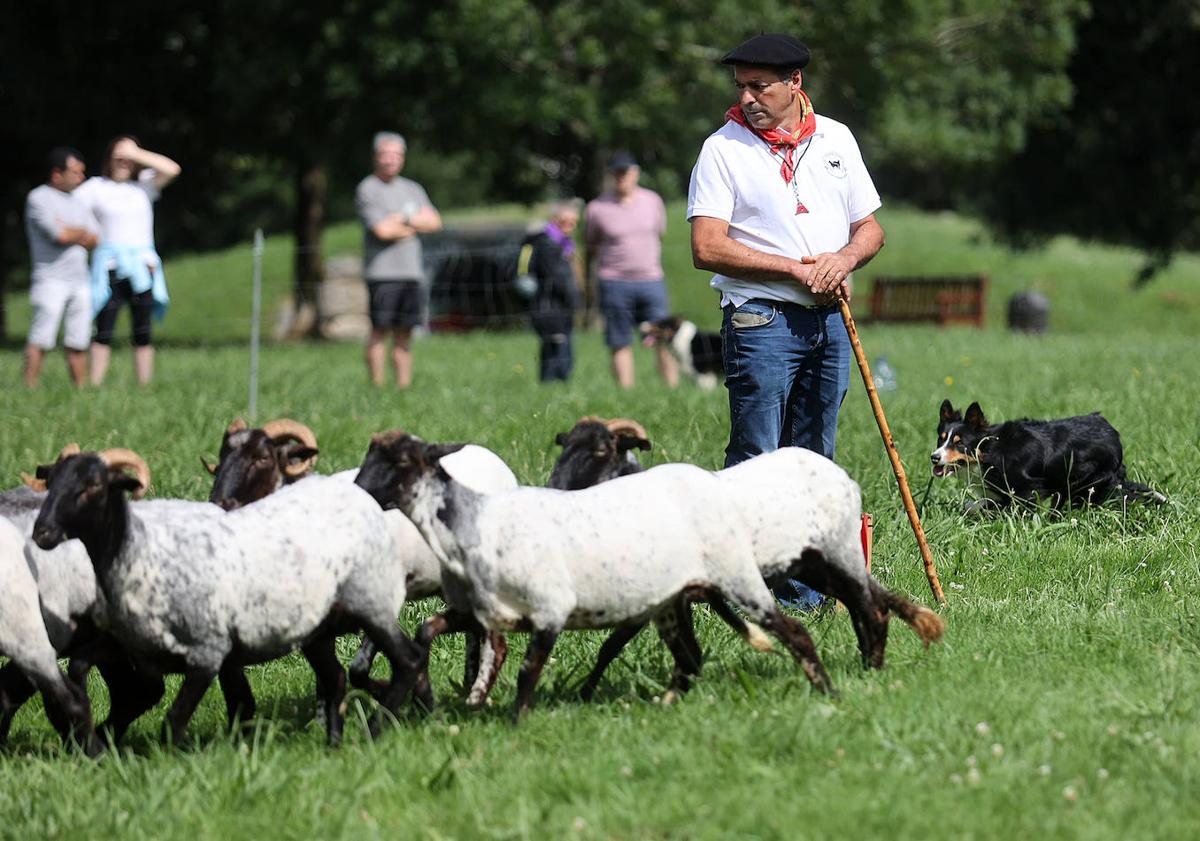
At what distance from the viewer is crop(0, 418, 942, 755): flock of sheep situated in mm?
4895

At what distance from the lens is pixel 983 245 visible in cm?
4041

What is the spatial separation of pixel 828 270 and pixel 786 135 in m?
0.59

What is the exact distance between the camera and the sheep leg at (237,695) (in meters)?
5.36

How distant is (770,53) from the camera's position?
19.7 ft

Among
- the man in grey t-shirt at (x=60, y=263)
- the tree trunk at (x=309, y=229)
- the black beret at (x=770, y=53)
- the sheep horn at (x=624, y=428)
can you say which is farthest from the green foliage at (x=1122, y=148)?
the sheep horn at (x=624, y=428)

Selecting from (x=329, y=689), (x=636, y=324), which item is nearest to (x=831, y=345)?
(x=329, y=689)

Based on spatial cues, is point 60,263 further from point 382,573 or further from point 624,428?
point 382,573

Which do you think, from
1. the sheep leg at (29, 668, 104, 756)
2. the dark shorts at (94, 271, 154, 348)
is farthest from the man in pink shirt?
the sheep leg at (29, 668, 104, 756)

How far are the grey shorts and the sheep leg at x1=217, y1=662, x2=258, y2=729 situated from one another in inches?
348

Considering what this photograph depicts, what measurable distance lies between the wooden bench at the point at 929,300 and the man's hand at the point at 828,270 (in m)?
21.7

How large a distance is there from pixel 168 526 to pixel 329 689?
78cm

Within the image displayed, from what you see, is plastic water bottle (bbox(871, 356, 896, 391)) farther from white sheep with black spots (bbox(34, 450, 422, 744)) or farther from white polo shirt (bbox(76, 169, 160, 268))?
white sheep with black spots (bbox(34, 450, 422, 744))

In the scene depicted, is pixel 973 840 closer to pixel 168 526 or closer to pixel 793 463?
pixel 793 463

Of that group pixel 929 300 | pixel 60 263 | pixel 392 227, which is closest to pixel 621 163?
pixel 392 227
